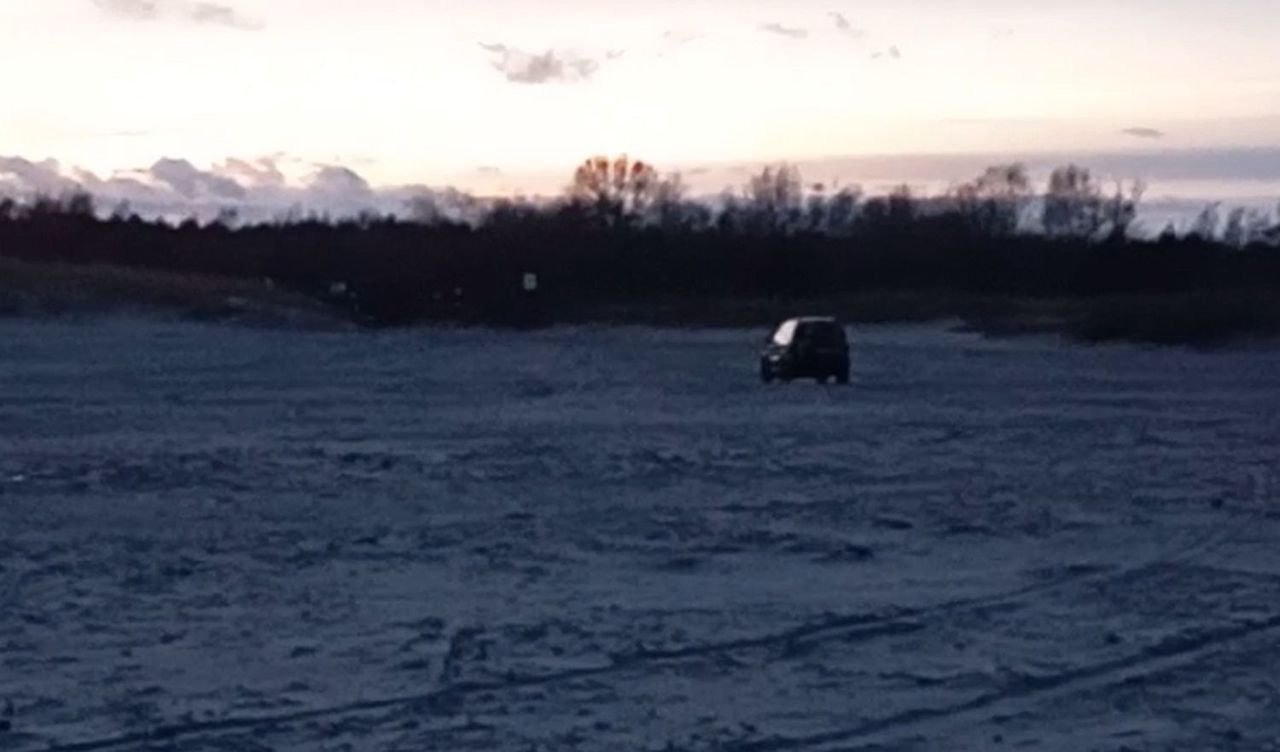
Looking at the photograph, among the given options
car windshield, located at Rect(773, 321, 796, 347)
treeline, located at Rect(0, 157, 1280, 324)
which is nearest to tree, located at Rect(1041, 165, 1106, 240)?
treeline, located at Rect(0, 157, 1280, 324)

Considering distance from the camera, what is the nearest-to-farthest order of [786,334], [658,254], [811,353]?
[811,353], [786,334], [658,254]

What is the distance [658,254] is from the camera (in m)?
121

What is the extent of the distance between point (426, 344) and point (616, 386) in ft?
88.0

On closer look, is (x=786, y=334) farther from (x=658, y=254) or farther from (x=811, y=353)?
(x=658, y=254)

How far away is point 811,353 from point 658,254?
7140cm

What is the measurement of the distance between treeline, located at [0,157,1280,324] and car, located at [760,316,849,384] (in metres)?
50.3

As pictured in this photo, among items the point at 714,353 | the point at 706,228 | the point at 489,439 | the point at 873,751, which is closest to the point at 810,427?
the point at 489,439

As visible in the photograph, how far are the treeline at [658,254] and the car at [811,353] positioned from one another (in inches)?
1978

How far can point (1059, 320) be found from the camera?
283ft

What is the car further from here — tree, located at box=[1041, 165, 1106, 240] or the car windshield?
tree, located at box=[1041, 165, 1106, 240]

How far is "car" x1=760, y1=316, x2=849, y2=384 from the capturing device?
164 ft

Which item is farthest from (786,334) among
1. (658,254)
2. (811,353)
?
(658,254)

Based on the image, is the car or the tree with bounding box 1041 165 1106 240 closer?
the car

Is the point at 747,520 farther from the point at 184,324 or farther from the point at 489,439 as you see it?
the point at 184,324
